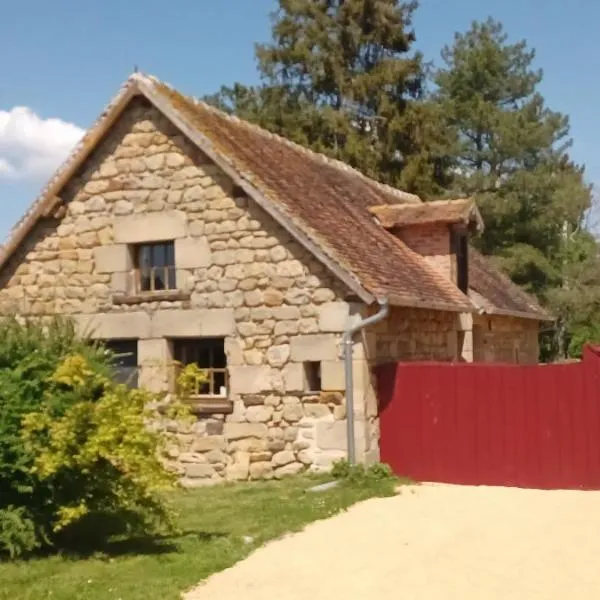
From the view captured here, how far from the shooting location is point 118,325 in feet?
48.8

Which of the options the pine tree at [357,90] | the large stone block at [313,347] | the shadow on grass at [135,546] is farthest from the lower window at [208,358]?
the pine tree at [357,90]

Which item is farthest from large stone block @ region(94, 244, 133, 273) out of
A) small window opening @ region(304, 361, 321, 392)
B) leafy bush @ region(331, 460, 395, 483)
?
leafy bush @ region(331, 460, 395, 483)

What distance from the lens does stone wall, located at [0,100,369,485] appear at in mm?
13328

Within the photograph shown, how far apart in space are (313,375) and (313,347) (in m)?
0.49

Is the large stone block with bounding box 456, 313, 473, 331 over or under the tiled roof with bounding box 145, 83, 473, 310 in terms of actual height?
under

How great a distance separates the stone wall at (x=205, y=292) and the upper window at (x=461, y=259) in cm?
365

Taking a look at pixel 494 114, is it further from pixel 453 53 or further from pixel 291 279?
pixel 291 279

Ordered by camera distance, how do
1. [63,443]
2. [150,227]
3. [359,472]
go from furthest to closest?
[150,227]
[359,472]
[63,443]

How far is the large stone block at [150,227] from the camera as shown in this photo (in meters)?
14.4

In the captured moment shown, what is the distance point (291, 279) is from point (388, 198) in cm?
602

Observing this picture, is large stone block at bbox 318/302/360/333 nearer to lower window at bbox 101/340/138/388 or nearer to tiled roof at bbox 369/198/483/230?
tiled roof at bbox 369/198/483/230

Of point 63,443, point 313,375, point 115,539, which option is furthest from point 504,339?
point 63,443

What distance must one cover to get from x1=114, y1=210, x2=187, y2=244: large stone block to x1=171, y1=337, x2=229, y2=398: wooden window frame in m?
1.67

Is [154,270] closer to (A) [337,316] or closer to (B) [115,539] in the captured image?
(A) [337,316]
